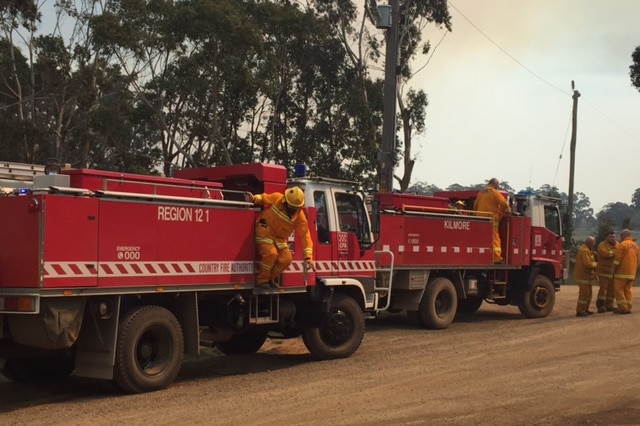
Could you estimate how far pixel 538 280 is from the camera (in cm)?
1808

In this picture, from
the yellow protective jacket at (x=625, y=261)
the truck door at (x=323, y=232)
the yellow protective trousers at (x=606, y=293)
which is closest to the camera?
the truck door at (x=323, y=232)

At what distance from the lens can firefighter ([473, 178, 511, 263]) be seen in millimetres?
16891

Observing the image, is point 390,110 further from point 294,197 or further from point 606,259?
point 294,197

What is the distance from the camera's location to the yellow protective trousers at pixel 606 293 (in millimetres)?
18098

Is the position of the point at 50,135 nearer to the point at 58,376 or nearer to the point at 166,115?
the point at 166,115

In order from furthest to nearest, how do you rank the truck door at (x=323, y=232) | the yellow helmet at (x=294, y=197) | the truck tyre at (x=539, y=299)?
the truck tyre at (x=539, y=299) → the truck door at (x=323, y=232) → the yellow helmet at (x=294, y=197)

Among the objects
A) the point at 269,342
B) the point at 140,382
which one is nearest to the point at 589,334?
the point at 269,342

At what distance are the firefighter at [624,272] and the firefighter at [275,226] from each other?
10.5 meters

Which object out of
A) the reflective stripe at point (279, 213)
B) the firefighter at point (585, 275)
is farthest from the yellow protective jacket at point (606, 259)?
the reflective stripe at point (279, 213)

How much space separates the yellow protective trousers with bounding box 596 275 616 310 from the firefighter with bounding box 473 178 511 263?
9.59 ft

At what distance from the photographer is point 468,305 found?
61.1 feet

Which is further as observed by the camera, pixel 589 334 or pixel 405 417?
pixel 589 334

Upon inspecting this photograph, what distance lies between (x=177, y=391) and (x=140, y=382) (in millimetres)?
574

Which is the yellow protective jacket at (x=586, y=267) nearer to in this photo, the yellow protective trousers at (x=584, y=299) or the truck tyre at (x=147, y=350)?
the yellow protective trousers at (x=584, y=299)
